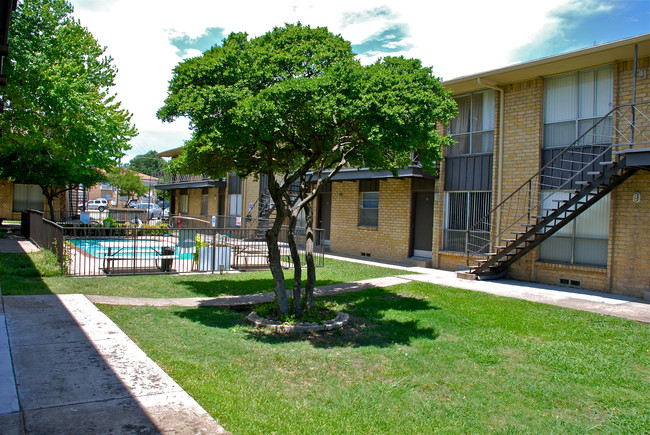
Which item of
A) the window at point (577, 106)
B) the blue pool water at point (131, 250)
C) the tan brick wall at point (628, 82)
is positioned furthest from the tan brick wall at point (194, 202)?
the tan brick wall at point (628, 82)

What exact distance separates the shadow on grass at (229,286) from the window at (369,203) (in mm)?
6913

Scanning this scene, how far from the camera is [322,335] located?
25.3 ft

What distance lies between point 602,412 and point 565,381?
87cm

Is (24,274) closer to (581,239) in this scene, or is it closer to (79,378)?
(79,378)

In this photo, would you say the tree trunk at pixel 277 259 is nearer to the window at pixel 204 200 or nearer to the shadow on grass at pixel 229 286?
the shadow on grass at pixel 229 286

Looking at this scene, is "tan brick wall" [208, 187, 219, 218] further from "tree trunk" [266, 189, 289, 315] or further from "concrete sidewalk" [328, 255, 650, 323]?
"tree trunk" [266, 189, 289, 315]

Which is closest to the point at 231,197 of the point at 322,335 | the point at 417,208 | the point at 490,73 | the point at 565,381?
the point at 417,208

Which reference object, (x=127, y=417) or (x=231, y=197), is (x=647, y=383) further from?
(x=231, y=197)

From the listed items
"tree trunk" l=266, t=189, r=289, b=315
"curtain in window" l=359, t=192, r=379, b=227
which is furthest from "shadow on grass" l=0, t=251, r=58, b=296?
"curtain in window" l=359, t=192, r=379, b=227

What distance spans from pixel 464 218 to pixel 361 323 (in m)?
8.32

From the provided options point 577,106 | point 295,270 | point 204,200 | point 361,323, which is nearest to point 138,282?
point 295,270

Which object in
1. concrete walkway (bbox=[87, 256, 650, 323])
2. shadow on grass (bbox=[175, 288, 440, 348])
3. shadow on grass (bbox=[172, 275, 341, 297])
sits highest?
concrete walkway (bbox=[87, 256, 650, 323])

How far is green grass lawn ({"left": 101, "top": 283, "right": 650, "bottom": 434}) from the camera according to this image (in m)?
4.58

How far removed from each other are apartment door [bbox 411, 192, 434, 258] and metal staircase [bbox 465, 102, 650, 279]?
2.20 meters
